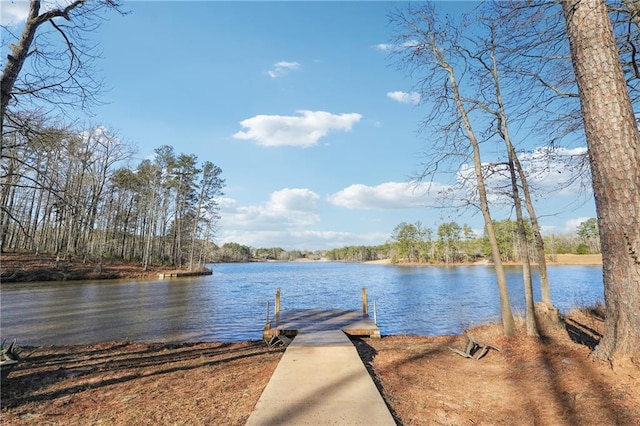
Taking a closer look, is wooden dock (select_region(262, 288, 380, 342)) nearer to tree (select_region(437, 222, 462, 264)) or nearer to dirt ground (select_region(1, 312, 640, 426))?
dirt ground (select_region(1, 312, 640, 426))

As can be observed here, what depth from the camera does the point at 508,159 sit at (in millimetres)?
9023

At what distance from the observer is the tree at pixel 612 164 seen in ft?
13.4

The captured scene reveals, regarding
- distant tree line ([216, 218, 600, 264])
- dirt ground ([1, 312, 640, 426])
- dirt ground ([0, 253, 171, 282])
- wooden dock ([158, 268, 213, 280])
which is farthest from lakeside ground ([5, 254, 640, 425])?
distant tree line ([216, 218, 600, 264])

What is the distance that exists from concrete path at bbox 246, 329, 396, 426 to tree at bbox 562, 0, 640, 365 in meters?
3.19

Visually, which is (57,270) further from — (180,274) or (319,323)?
(319,323)

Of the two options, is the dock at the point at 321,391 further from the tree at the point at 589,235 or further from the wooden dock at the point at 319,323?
the tree at the point at 589,235

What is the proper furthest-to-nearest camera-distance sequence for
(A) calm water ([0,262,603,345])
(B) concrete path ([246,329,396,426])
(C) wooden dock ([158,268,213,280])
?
(C) wooden dock ([158,268,213,280]) → (A) calm water ([0,262,603,345]) → (B) concrete path ([246,329,396,426])

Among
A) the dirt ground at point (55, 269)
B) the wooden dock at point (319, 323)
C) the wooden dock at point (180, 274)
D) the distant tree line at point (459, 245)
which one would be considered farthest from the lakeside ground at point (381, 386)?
the distant tree line at point (459, 245)

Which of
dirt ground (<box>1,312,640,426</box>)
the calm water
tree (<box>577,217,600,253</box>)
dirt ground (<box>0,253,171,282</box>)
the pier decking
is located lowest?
the calm water

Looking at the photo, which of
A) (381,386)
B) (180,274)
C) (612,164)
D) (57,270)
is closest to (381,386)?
(381,386)

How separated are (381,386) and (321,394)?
1.12 meters

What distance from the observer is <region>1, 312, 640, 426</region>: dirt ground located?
3.99 meters

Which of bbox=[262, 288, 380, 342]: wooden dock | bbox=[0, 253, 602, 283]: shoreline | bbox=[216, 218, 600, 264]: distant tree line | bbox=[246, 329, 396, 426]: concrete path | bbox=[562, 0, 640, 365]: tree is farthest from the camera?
bbox=[216, 218, 600, 264]: distant tree line

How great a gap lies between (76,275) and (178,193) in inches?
669
